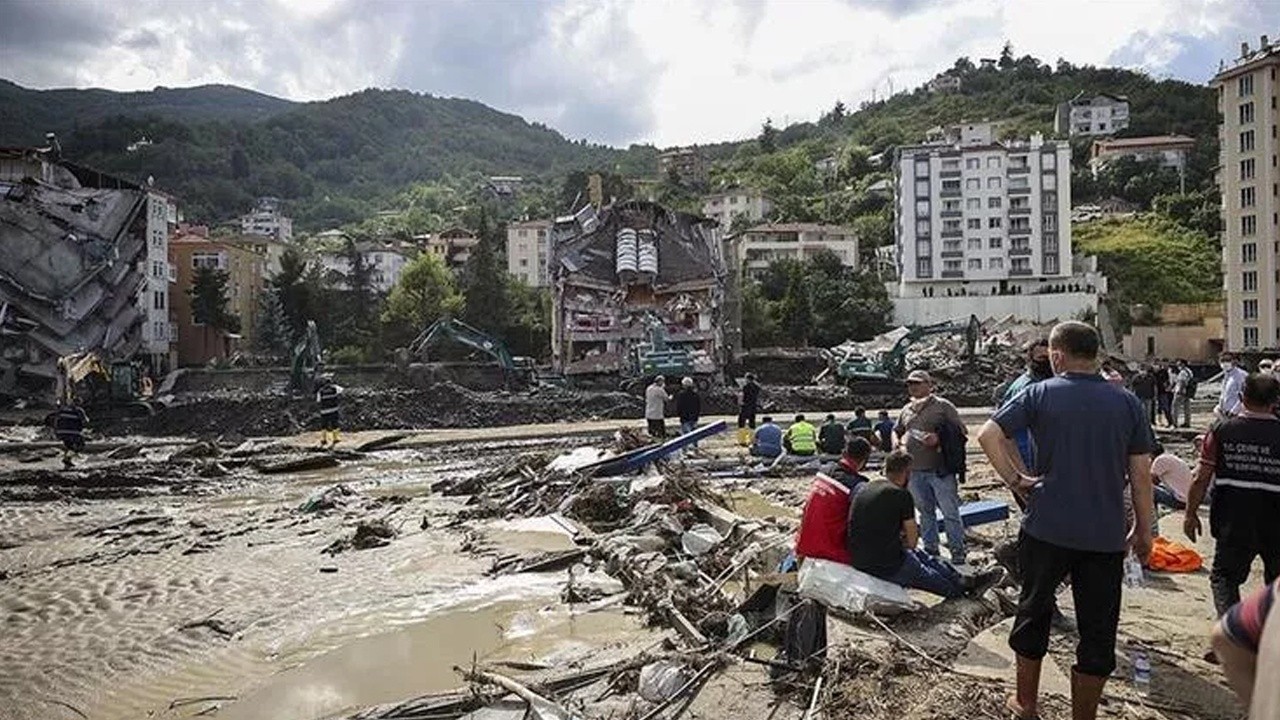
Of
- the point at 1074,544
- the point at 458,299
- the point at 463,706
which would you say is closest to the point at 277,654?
the point at 463,706

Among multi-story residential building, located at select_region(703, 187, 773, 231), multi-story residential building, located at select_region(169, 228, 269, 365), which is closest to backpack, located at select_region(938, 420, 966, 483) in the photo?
multi-story residential building, located at select_region(169, 228, 269, 365)

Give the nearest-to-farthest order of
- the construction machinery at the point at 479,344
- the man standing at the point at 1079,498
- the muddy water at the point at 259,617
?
1. the man standing at the point at 1079,498
2. the muddy water at the point at 259,617
3. the construction machinery at the point at 479,344

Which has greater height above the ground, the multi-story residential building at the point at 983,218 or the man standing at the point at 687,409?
the multi-story residential building at the point at 983,218

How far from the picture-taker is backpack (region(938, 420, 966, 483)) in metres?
7.45

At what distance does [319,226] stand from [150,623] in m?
169

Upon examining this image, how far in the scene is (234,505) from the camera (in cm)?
1672

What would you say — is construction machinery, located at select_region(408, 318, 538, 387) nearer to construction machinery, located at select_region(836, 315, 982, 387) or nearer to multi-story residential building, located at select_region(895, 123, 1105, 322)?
construction machinery, located at select_region(836, 315, 982, 387)

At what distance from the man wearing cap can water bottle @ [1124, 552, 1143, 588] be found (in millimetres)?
1166

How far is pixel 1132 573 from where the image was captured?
6.73 meters

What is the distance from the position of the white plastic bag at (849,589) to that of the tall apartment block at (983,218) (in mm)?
76992

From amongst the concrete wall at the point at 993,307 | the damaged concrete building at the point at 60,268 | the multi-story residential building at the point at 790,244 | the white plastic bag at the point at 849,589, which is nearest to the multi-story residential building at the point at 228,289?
the damaged concrete building at the point at 60,268

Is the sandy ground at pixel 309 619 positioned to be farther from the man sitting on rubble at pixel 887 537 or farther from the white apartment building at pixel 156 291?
the white apartment building at pixel 156 291

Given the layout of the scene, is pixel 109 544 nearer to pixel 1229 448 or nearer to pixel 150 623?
pixel 150 623

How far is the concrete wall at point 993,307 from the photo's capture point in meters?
69.6
